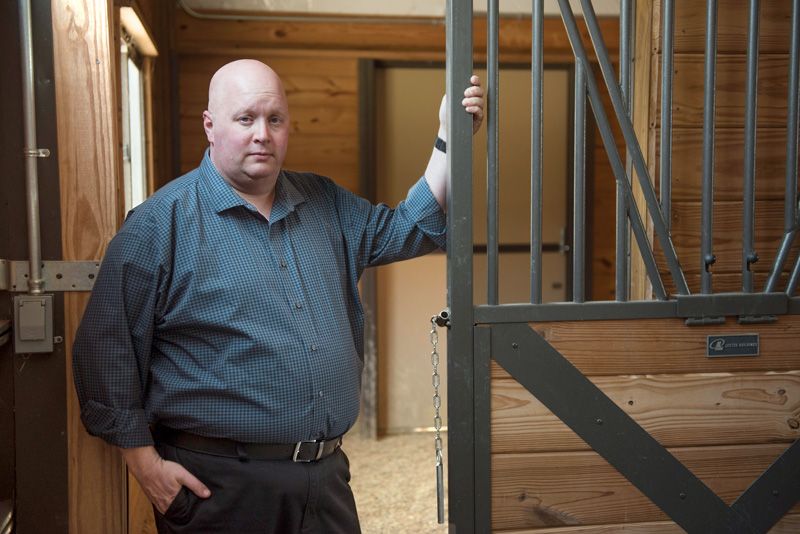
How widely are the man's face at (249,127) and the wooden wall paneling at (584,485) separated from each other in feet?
2.52

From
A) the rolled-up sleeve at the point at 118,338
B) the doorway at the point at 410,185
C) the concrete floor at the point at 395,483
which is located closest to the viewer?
the rolled-up sleeve at the point at 118,338

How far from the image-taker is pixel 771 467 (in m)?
1.77

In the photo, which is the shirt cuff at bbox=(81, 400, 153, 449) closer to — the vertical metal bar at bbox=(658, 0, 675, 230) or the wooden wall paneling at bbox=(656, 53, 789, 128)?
the vertical metal bar at bbox=(658, 0, 675, 230)

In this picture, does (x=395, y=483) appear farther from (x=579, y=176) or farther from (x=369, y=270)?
(x=579, y=176)

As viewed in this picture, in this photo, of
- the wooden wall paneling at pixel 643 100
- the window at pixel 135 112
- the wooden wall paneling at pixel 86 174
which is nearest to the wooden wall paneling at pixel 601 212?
the window at pixel 135 112

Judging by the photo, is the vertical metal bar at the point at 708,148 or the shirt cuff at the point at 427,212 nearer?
the vertical metal bar at the point at 708,148

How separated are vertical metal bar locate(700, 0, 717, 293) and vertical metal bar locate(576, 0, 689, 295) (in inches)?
2.1

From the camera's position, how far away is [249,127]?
1.68 meters

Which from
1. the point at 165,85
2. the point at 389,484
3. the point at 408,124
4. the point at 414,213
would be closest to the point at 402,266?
the point at 408,124

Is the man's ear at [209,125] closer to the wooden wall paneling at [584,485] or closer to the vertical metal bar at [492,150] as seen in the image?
the vertical metal bar at [492,150]

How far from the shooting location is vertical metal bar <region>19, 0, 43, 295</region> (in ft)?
5.48

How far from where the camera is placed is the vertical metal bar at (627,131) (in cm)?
163

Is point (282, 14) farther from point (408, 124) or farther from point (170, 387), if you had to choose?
point (170, 387)

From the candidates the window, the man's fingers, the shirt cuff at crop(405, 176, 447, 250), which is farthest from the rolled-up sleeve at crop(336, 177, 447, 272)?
the window
